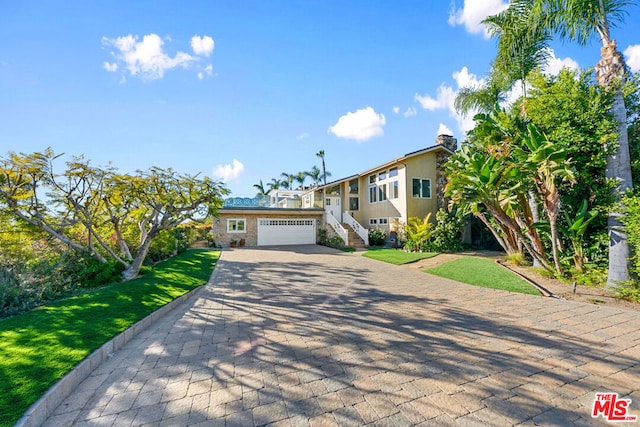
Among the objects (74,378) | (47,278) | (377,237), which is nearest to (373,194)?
(377,237)

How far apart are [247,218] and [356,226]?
28.7ft

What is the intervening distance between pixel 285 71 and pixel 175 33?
4.09 m

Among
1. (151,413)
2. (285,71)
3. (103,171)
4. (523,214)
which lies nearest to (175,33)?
(285,71)

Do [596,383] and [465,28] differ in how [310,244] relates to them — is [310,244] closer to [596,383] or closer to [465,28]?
[465,28]

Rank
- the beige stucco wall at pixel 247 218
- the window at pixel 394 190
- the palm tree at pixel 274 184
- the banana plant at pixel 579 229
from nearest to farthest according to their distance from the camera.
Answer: the banana plant at pixel 579 229 < the window at pixel 394 190 < the beige stucco wall at pixel 247 218 < the palm tree at pixel 274 184

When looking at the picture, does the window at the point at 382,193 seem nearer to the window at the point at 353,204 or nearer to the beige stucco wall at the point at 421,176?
the beige stucco wall at the point at 421,176

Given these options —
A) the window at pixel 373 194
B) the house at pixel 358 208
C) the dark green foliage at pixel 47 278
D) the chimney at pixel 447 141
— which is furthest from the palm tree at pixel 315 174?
the dark green foliage at pixel 47 278

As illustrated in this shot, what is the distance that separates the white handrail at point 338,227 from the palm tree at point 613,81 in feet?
45.0

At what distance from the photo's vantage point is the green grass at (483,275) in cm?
728

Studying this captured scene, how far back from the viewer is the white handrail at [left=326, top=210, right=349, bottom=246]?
754 inches

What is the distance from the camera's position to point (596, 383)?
9.75 ft

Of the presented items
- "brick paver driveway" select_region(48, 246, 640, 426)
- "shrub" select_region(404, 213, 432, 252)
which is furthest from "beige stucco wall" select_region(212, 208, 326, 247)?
"brick paver driveway" select_region(48, 246, 640, 426)

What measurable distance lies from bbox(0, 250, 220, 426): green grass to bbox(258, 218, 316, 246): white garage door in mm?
13842

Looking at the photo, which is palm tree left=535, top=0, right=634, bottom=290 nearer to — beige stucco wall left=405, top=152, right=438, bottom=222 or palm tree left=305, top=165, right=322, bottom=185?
beige stucco wall left=405, top=152, right=438, bottom=222
